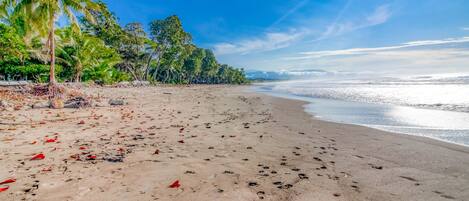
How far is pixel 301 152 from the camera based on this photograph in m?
5.25

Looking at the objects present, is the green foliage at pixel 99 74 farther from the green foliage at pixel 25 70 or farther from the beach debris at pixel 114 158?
the beach debris at pixel 114 158

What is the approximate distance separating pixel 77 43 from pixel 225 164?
32.2 metres

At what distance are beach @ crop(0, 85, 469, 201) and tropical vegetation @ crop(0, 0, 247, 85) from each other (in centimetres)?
1272

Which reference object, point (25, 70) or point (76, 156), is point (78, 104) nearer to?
point (76, 156)

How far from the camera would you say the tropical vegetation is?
1683cm

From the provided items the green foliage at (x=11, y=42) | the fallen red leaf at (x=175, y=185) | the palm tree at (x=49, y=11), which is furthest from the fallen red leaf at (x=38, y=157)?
the green foliage at (x=11, y=42)

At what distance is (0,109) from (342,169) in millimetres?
12008

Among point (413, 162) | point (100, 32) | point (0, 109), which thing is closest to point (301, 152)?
point (413, 162)

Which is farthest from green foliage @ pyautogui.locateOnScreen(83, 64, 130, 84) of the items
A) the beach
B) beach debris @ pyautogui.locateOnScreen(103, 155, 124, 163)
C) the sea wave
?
beach debris @ pyautogui.locateOnScreen(103, 155, 124, 163)

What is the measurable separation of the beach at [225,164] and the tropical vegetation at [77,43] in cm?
1272

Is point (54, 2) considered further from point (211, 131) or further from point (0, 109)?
point (211, 131)

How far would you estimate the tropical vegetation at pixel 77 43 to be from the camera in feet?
55.2

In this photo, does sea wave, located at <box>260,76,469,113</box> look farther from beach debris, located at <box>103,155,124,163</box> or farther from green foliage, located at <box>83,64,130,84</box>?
green foliage, located at <box>83,64,130,84</box>

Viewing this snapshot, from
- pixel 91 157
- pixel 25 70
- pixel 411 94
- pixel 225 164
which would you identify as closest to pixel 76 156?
pixel 91 157
